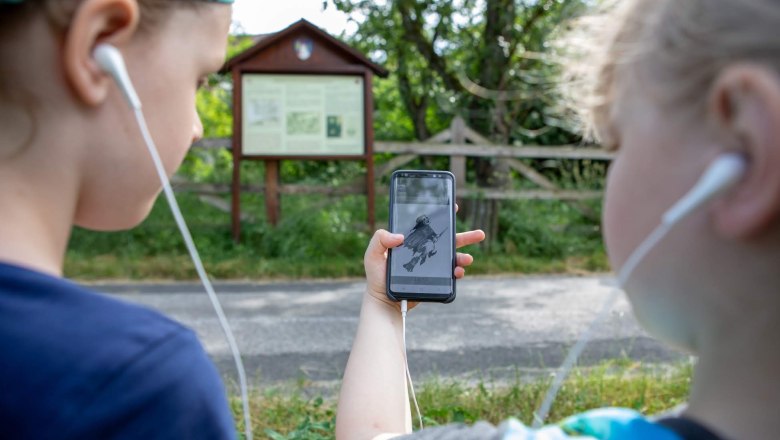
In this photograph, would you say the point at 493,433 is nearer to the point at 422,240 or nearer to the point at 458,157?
the point at 422,240

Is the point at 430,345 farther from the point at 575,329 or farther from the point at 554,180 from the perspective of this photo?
the point at 554,180

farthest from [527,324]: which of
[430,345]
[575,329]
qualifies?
[430,345]

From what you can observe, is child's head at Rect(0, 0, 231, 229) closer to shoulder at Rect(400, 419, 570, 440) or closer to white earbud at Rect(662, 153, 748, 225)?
shoulder at Rect(400, 419, 570, 440)

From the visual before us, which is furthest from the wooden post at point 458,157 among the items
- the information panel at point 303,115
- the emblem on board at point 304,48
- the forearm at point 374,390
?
the forearm at point 374,390

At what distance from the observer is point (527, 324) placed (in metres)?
5.58

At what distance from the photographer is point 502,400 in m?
3.20

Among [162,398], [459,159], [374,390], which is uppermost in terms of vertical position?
[459,159]

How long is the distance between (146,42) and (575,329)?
4757 mm

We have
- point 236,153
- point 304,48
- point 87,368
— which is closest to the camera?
point 87,368

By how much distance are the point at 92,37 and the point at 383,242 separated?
35.6 inches

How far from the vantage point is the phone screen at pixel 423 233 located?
5.70 ft

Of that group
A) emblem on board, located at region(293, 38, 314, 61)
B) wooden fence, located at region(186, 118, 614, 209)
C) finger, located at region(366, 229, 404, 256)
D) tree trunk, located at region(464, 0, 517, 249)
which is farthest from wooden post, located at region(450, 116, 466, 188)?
finger, located at region(366, 229, 404, 256)

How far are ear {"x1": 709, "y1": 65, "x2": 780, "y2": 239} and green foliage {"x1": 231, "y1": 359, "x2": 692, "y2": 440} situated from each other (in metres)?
2.13

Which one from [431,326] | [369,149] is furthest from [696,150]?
[369,149]
